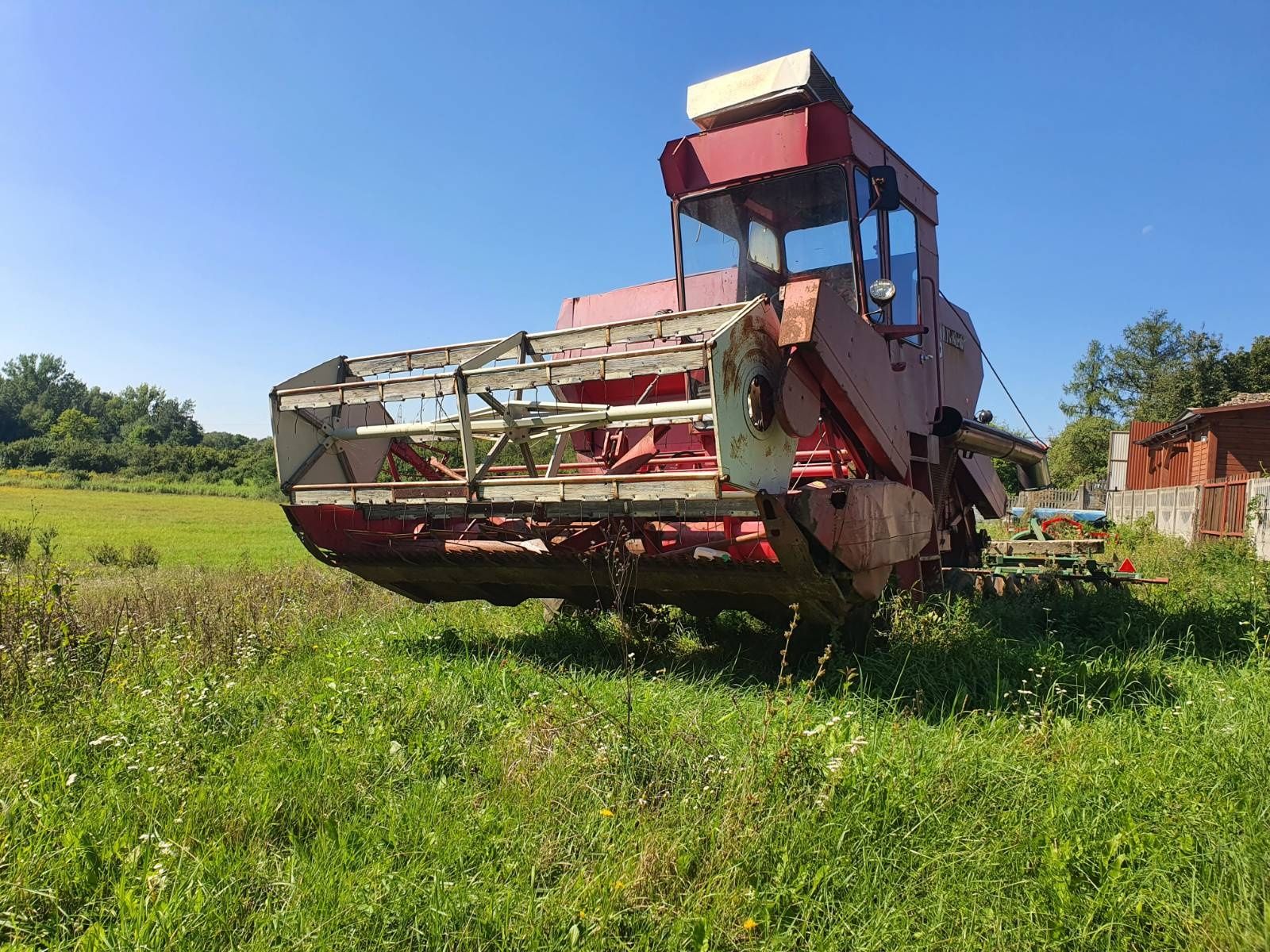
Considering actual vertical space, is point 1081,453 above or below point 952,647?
above

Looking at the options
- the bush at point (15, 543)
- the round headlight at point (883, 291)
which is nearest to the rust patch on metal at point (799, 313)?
the round headlight at point (883, 291)

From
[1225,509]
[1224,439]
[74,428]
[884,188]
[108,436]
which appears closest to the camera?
[884,188]

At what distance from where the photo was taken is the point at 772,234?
629 cm

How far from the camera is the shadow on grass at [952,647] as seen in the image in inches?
185

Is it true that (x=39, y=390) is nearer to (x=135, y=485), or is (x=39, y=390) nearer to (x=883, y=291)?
(x=135, y=485)

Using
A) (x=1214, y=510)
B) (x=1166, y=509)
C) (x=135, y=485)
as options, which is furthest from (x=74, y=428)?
(x=1214, y=510)

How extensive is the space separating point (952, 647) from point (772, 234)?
3289mm

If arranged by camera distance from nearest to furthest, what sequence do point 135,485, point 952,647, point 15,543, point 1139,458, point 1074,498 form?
point 952,647, point 15,543, point 1139,458, point 1074,498, point 135,485

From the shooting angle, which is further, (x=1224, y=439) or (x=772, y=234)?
(x=1224, y=439)

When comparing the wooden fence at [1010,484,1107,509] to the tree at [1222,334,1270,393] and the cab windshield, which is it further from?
the cab windshield

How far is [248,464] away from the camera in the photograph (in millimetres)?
61656

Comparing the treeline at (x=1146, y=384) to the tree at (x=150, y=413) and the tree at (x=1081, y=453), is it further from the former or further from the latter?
the tree at (x=150, y=413)

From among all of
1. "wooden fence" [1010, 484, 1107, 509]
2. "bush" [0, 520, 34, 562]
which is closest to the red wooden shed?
"wooden fence" [1010, 484, 1107, 509]

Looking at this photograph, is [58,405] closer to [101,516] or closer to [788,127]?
[101,516]
